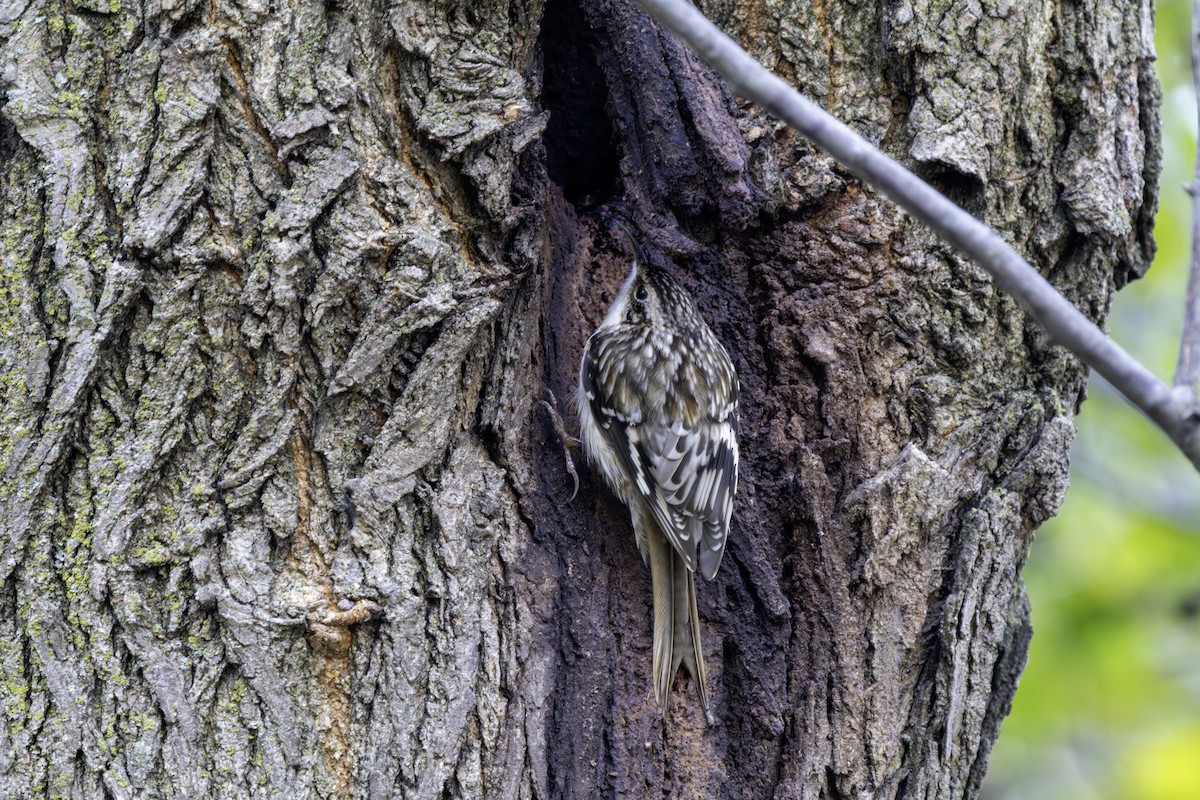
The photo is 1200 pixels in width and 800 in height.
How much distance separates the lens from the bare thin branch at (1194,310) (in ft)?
3.88

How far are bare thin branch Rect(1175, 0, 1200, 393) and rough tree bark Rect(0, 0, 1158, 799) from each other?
69 cm

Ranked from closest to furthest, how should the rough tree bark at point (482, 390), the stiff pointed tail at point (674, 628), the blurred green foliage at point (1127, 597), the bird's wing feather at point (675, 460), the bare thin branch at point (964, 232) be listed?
1. the bare thin branch at point (964, 232)
2. the rough tree bark at point (482, 390)
3. the stiff pointed tail at point (674, 628)
4. the bird's wing feather at point (675, 460)
5. the blurred green foliage at point (1127, 597)

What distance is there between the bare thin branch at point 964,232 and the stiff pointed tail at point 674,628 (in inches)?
44.6

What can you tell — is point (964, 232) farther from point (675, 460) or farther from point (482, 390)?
point (675, 460)

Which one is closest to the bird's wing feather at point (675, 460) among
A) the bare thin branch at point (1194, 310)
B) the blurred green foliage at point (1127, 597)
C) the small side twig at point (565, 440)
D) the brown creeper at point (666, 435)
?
the brown creeper at point (666, 435)

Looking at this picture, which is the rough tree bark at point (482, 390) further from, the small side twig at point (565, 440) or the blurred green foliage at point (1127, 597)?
the blurred green foliage at point (1127, 597)

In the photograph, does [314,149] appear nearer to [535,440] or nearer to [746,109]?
[535,440]

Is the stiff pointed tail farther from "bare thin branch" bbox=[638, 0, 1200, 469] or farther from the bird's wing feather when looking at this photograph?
"bare thin branch" bbox=[638, 0, 1200, 469]

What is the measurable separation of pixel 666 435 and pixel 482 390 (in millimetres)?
1015

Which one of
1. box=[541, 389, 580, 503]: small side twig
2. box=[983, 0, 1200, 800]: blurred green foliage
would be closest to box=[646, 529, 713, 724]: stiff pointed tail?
box=[541, 389, 580, 503]: small side twig

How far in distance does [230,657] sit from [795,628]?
1092mm

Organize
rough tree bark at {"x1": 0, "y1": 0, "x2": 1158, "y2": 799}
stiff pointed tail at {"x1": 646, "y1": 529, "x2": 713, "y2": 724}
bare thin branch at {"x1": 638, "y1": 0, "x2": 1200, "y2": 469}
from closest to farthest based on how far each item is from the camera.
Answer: bare thin branch at {"x1": 638, "y1": 0, "x2": 1200, "y2": 469}
rough tree bark at {"x1": 0, "y1": 0, "x2": 1158, "y2": 799}
stiff pointed tail at {"x1": 646, "y1": 529, "x2": 713, "y2": 724}

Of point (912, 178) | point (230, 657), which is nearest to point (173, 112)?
point (230, 657)

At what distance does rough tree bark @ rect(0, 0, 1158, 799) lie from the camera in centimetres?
167
